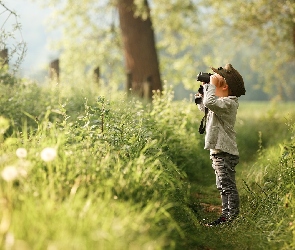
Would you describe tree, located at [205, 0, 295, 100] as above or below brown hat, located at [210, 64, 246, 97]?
above

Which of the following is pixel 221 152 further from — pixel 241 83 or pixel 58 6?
pixel 58 6

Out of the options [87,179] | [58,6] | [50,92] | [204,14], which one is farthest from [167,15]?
[87,179]

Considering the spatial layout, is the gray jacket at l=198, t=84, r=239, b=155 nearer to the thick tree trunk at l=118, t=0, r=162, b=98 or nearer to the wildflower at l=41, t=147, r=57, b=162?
the wildflower at l=41, t=147, r=57, b=162

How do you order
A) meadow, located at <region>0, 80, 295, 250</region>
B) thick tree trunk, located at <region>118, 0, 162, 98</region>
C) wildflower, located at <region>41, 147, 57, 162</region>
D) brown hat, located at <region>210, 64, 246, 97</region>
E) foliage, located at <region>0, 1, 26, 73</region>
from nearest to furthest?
meadow, located at <region>0, 80, 295, 250</region> < wildflower, located at <region>41, 147, 57, 162</region> < brown hat, located at <region>210, 64, 246, 97</region> < foliage, located at <region>0, 1, 26, 73</region> < thick tree trunk, located at <region>118, 0, 162, 98</region>

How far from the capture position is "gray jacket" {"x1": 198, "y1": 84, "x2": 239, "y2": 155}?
5.52 metres

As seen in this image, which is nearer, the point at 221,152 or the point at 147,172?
the point at 147,172

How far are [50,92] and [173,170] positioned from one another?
A: 14.6ft

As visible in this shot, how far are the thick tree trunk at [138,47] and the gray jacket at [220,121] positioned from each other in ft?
28.7

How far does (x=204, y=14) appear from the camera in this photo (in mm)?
17594

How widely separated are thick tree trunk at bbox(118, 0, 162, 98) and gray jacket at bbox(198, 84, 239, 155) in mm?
8737

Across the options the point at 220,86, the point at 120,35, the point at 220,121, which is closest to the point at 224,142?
the point at 220,121

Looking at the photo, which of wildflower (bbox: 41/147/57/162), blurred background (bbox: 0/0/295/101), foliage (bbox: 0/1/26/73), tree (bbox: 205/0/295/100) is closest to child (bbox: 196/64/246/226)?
wildflower (bbox: 41/147/57/162)

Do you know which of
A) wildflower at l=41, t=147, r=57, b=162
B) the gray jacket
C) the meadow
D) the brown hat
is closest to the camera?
the meadow

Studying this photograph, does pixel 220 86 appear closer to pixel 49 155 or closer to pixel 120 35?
pixel 49 155
